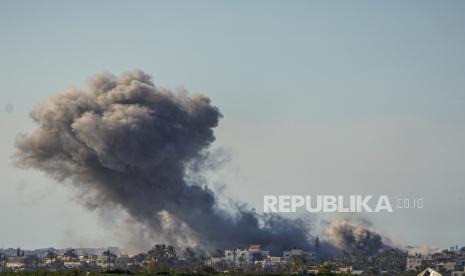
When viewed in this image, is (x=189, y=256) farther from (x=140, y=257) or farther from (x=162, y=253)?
(x=140, y=257)

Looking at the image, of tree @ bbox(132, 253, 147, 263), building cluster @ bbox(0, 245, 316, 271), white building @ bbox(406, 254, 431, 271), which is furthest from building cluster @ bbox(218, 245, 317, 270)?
white building @ bbox(406, 254, 431, 271)

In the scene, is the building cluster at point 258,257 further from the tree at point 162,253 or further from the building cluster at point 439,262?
the building cluster at point 439,262

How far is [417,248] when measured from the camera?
185 metres

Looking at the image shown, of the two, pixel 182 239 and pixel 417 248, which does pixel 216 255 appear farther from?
pixel 417 248

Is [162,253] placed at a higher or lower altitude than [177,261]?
higher

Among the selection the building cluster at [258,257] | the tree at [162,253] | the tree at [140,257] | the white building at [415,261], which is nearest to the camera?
the tree at [162,253]

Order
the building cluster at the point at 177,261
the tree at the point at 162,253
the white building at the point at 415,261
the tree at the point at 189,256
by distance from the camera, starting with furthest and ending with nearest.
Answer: the white building at the point at 415,261 < the tree at the point at 162,253 < the tree at the point at 189,256 < the building cluster at the point at 177,261

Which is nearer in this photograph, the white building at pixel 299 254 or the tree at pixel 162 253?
the tree at pixel 162 253

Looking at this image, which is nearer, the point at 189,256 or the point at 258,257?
the point at 189,256

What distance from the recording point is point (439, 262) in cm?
16212

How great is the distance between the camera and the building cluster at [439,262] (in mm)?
145250

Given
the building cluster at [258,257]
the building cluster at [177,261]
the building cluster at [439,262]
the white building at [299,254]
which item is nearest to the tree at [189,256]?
the building cluster at [177,261]

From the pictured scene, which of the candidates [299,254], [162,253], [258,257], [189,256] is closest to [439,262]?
[299,254]

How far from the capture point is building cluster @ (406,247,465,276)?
145 meters
